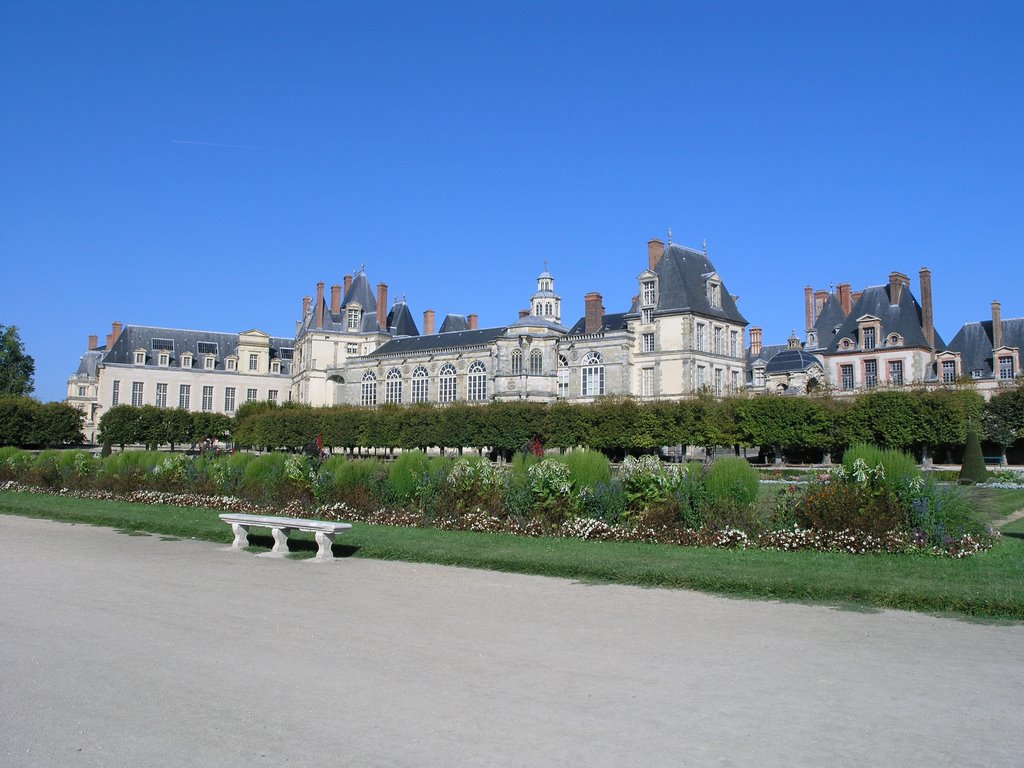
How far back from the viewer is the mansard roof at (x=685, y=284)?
46844 millimetres

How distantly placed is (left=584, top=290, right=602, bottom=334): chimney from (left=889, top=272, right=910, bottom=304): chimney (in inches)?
609

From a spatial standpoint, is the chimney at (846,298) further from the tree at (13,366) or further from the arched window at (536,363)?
the tree at (13,366)

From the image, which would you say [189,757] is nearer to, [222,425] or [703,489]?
[703,489]

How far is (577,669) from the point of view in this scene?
5.85m

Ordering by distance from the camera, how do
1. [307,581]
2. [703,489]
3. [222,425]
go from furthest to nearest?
[222,425] < [703,489] < [307,581]

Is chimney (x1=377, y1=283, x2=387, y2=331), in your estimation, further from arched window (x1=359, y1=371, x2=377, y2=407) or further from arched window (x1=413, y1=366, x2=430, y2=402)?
arched window (x1=413, y1=366, x2=430, y2=402)

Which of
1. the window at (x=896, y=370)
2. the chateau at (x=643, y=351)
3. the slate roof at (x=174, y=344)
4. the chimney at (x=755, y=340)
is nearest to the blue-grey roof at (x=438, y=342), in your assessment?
the chateau at (x=643, y=351)

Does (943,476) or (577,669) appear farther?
(943,476)

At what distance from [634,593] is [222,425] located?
2134 inches

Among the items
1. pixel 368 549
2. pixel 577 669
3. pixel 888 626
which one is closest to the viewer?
pixel 577 669

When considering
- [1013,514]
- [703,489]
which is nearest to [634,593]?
[703,489]

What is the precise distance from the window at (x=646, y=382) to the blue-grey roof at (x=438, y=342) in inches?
348

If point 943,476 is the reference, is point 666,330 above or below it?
above

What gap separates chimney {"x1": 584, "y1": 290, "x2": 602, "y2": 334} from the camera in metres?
50.4
